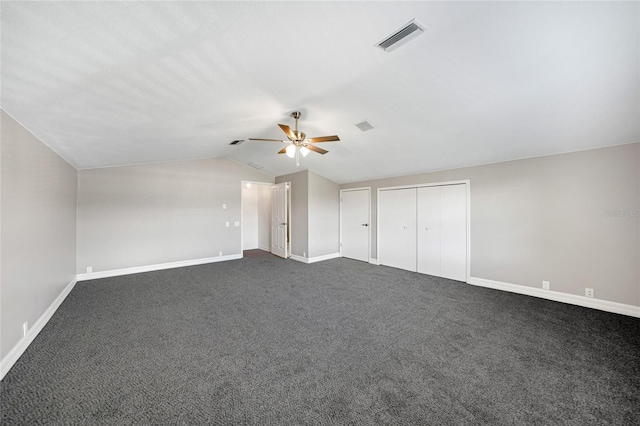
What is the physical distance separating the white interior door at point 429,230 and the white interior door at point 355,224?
139 centimetres

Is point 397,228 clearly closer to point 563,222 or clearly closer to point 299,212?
point 299,212

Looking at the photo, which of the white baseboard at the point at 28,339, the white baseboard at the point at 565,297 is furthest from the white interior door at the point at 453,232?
the white baseboard at the point at 28,339

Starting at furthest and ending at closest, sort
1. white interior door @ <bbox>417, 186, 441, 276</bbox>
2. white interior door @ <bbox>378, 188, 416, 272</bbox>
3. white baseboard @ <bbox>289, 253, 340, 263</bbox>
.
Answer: white baseboard @ <bbox>289, 253, 340, 263</bbox> → white interior door @ <bbox>378, 188, 416, 272</bbox> → white interior door @ <bbox>417, 186, 441, 276</bbox>

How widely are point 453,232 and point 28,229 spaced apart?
6055mm

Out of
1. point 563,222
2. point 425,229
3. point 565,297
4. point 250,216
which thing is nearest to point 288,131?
point 425,229

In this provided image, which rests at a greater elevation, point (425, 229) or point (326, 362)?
point (425, 229)

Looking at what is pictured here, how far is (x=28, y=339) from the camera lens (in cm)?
242

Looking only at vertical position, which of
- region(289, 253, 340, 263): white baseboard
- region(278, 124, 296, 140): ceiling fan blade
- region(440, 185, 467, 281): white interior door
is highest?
region(278, 124, 296, 140): ceiling fan blade

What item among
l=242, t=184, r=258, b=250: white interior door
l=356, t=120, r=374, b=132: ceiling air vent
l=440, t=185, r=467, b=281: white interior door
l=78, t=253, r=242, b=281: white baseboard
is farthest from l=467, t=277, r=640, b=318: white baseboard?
l=242, t=184, r=258, b=250: white interior door

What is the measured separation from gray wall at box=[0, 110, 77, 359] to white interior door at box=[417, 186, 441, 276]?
18.9 ft

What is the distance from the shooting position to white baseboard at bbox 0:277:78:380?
1.99 meters

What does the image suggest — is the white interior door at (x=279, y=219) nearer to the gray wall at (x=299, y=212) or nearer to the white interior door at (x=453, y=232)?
the gray wall at (x=299, y=212)

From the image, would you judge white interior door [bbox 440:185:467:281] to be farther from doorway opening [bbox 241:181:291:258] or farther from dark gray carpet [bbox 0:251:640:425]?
doorway opening [bbox 241:181:291:258]

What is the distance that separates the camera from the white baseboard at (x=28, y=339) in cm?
199
